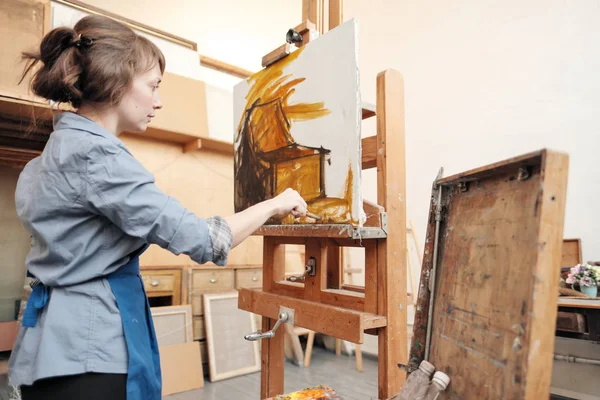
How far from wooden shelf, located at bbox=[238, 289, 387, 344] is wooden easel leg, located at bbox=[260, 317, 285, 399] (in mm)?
176

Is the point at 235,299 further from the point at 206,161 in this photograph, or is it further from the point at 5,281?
the point at 5,281

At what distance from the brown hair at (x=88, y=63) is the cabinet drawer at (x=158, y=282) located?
81.0 inches

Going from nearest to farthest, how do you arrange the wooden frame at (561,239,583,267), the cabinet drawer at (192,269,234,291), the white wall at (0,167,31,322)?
1. the wooden frame at (561,239,583,267)
2. the white wall at (0,167,31,322)
3. the cabinet drawer at (192,269,234,291)

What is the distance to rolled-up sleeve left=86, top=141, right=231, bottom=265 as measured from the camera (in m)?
0.76

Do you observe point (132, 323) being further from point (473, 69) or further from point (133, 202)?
point (473, 69)

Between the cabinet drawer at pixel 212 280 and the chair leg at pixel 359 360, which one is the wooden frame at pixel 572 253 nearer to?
the chair leg at pixel 359 360

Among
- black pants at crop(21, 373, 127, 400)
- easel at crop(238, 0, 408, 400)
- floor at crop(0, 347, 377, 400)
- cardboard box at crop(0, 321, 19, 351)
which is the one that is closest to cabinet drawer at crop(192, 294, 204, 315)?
floor at crop(0, 347, 377, 400)

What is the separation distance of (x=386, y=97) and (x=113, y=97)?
31.4 inches

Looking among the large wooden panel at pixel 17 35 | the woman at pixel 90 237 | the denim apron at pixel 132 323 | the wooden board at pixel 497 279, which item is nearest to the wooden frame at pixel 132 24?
the large wooden panel at pixel 17 35

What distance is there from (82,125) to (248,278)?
2551 mm

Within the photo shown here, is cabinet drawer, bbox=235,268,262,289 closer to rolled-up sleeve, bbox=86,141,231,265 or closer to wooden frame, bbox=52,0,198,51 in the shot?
wooden frame, bbox=52,0,198,51

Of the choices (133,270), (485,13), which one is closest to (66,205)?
(133,270)

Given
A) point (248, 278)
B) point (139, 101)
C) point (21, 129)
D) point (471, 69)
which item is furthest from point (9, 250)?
point (471, 69)

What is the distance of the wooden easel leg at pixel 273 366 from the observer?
162 centimetres
